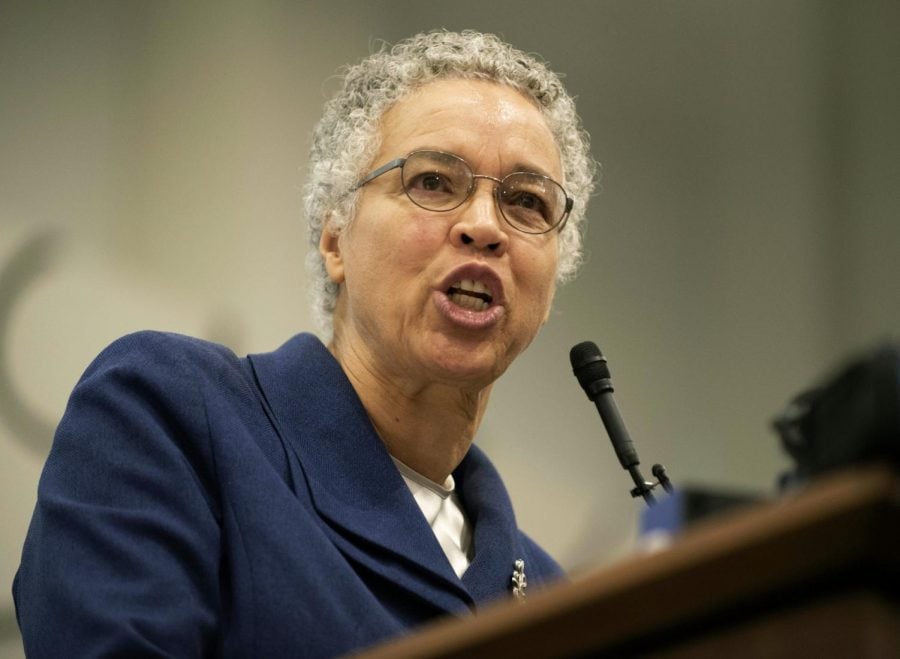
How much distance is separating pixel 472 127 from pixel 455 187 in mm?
126

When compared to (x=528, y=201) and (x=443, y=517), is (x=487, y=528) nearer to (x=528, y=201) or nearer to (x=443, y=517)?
(x=443, y=517)

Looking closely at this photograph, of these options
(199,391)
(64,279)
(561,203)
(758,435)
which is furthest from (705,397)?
(199,391)

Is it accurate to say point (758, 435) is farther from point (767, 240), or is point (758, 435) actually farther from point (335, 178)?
point (335, 178)

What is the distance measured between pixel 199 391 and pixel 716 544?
1.12 m

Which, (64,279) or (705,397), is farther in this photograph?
(705,397)

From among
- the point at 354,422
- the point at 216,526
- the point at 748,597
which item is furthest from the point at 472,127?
the point at 748,597

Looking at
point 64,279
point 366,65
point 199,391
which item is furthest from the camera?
point 64,279

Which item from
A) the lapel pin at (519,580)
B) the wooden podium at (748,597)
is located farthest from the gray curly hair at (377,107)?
the wooden podium at (748,597)

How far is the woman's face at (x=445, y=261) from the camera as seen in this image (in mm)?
2029

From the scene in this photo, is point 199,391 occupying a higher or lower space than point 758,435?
lower

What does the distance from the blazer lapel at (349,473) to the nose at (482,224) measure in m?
0.30

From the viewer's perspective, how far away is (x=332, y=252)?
224 centimetres

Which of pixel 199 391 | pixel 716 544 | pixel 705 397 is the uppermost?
pixel 705 397

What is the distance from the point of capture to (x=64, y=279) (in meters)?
2.90
